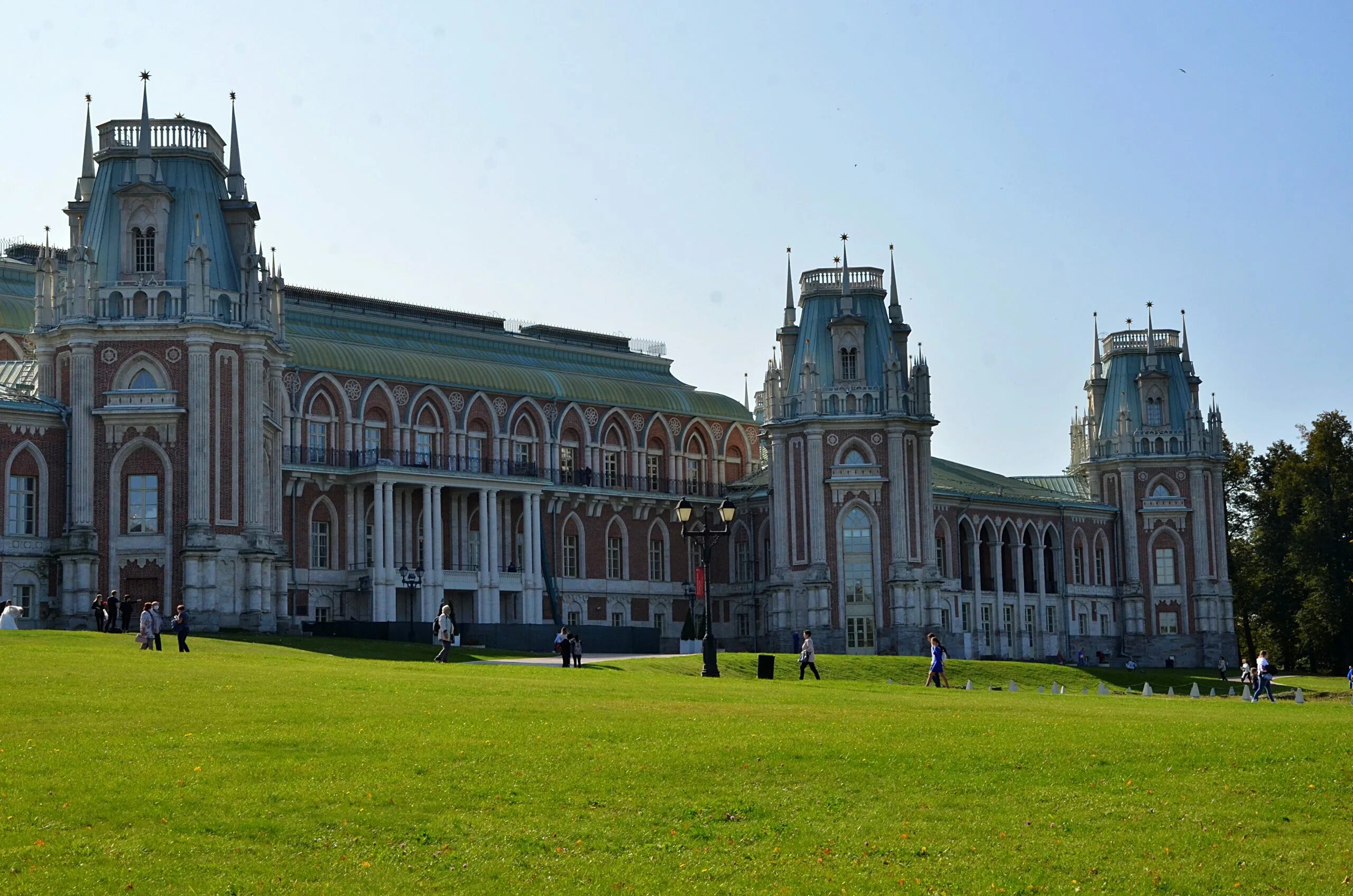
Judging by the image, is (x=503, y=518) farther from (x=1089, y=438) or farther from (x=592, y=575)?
(x=1089, y=438)

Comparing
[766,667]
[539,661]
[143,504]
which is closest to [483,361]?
[143,504]

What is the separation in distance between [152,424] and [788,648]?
3355 cm

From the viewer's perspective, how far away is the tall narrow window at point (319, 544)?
78375 mm

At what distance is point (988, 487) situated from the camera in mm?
98688

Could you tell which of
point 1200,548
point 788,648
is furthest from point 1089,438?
point 788,648

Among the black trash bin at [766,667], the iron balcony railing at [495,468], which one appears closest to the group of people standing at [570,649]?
the black trash bin at [766,667]

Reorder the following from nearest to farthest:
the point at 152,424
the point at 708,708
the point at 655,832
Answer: the point at 655,832
the point at 708,708
the point at 152,424

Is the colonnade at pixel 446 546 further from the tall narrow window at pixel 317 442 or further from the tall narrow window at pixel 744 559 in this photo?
the tall narrow window at pixel 744 559

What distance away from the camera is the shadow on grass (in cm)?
5350

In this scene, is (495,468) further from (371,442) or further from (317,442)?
(317,442)

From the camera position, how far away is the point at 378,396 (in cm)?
8344

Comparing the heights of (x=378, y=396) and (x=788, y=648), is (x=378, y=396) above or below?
above

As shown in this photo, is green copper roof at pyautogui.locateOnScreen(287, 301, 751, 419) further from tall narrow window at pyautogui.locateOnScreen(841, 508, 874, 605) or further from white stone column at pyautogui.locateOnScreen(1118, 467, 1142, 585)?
white stone column at pyautogui.locateOnScreen(1118, 467, 1142, 585)

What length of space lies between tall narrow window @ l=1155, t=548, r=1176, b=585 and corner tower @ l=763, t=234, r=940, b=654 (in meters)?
23.2
